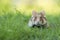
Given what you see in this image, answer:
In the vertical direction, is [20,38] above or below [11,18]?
below

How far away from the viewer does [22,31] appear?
7121 millimetres

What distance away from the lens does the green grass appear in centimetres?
692

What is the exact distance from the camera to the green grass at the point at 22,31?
6918mm

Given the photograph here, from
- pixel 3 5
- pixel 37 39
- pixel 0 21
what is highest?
pixel 3 5

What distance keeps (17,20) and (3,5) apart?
2.53 metres

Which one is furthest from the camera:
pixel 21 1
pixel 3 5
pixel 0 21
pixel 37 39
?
pixel 21 1

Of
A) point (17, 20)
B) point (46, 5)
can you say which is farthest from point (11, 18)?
point (46, 5)

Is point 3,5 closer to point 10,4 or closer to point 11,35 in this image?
point 10,4

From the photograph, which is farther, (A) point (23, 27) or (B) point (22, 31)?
(A) point (23, 27)

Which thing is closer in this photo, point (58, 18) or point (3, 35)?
point (3, 35)

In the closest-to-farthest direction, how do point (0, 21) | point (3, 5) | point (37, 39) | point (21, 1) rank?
1. point (37, 39)
2. point (0, 21)
3. point (3, 5)
4. point (21, 1)

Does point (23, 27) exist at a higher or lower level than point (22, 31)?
higher

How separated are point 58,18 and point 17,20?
1197 millimetres

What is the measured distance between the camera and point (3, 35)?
6.87 meters
